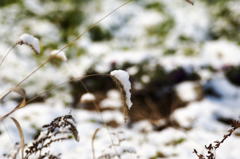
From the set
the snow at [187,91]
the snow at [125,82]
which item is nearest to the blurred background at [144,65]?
the snow at [187,91]

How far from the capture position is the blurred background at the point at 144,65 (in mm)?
1345

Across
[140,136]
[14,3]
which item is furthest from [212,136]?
[14,3]

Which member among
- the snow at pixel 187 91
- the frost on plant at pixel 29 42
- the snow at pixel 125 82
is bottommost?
the snow at pixel 125 82

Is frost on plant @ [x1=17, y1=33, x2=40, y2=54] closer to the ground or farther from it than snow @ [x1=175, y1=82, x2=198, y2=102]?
closer to the ground

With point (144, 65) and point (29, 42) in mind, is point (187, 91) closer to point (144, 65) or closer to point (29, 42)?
point (144, 65)

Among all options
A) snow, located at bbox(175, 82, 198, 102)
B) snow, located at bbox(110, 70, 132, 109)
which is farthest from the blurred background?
snow, located at bbox(110, 70, 132, 109)

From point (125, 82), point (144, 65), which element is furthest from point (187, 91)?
point (125, 82)

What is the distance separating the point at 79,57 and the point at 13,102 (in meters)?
0.85

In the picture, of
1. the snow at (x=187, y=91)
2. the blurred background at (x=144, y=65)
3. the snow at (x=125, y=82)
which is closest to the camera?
the snow at (x=125, y=82)

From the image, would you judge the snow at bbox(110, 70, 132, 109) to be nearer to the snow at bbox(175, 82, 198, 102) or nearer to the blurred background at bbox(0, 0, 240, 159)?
the blurred background at bbox(0, 0, 240, 159)

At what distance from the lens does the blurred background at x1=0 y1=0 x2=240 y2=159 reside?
1.34 metres

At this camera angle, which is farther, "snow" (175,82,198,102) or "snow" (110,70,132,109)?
"snow" (175,82,198,102)

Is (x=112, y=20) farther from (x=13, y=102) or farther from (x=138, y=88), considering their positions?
(x=13, y=102)

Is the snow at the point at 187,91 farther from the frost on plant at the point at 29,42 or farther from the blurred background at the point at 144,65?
the frost on plant at the point at 29,42
